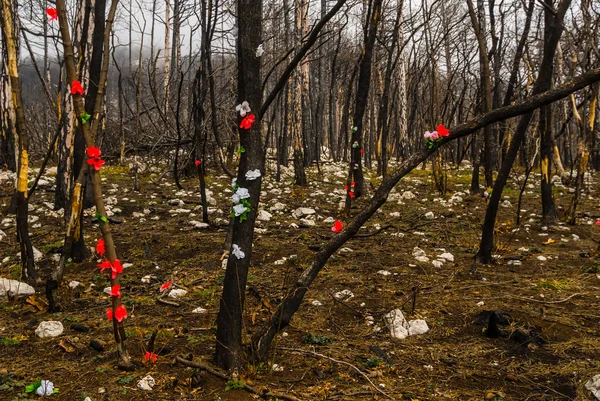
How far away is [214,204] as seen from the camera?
304 inches

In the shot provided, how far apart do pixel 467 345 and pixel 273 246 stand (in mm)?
2784

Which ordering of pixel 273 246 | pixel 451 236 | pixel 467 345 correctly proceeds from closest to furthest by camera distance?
pixel 467 345, pixel 273 246, pixel 451 236

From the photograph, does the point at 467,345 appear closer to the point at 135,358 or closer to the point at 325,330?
the point at 325,330

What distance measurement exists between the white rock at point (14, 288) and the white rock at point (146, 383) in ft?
6.33

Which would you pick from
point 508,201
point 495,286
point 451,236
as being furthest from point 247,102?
point 508,201

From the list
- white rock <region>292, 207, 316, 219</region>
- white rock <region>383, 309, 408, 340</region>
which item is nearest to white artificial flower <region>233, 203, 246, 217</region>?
white rock <region>383, 309, 408, 340</region>

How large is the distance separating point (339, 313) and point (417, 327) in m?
0.65

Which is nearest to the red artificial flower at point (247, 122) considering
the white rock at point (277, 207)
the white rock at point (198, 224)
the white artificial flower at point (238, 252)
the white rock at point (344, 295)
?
the white artificial flower at point (238, 252)

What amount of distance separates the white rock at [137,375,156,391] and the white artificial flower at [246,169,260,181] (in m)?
1.23

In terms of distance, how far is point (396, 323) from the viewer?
10.6ft

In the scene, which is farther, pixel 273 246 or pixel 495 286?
pixel 273 246

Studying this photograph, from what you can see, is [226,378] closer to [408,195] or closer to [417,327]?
[417,327]

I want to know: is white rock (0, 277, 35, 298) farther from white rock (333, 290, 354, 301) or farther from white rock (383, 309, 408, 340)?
white rock (383, 309, 408, 340)

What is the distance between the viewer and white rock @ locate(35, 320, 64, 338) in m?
2.85
